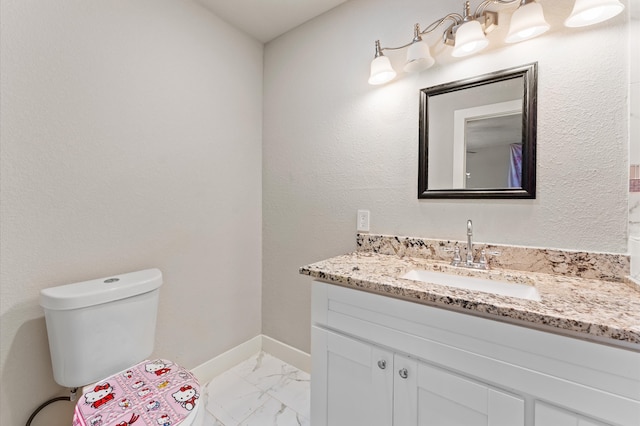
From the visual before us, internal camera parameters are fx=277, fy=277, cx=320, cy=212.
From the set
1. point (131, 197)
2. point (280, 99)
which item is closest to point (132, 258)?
point (131, 197)

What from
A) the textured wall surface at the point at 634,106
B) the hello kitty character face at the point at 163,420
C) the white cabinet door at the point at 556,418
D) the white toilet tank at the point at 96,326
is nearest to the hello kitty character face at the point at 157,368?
the white toilet tank at the point at 96,326

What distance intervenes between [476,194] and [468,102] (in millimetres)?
446

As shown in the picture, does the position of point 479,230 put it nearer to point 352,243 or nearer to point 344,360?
point 352,243

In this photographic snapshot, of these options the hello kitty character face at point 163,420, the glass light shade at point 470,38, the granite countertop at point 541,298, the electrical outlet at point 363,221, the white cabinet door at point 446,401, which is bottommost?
the hello kitty character face at point 163,420

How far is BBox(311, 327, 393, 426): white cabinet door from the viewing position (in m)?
1.01

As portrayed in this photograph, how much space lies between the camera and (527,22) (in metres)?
1.07

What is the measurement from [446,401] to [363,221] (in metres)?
0.95

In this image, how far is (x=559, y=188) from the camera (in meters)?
1.13

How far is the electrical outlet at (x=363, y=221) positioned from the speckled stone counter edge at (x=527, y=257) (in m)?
0.09

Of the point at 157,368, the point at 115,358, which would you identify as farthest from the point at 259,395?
the point at 115,358

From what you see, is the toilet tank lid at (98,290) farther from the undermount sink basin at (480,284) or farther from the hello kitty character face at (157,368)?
the undermount sink basin at (480,284)

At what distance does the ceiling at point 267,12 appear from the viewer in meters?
1.68

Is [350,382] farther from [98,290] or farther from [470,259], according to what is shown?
[98,290]

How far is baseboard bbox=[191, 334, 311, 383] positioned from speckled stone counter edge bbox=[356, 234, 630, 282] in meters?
0.99
